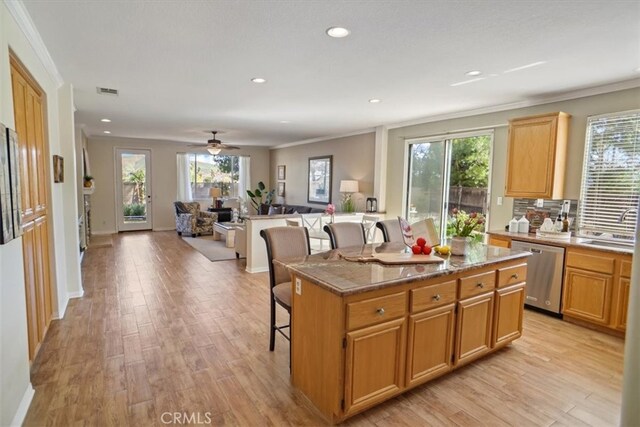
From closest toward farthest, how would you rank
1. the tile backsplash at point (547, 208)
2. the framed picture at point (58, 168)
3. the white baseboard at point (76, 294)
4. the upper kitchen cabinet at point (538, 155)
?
1. the framed picture at point (58, 168)
2. the upper kitchen cabinet at point (538, 155)
3. the tile backsplash at point (547, 208)
4. the white baseboard at point (76, 294)

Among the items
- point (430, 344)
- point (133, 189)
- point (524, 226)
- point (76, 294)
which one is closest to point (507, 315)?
point (430, 344)

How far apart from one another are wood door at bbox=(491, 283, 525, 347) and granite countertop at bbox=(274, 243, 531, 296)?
29 cm

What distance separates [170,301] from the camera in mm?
4160

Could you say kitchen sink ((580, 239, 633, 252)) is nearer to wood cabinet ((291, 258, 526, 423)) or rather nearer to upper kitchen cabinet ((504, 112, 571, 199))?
upper kitchen cabinet ((504, 112, 571, 199))

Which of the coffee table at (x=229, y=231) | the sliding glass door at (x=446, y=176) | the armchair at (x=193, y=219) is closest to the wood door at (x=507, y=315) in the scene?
the sliding glass door at (x=446, y=176)

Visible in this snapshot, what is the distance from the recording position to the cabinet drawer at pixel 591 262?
3.38 meters

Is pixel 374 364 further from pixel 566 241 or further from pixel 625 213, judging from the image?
pixel 625 213

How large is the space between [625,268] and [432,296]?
2296 millimetres

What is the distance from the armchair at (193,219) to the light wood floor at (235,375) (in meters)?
4.70

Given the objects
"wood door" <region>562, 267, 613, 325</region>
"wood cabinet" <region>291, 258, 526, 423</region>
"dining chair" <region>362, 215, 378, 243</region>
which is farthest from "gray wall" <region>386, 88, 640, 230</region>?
"wood cabinet" <region>291, 258, 526, 423</region>

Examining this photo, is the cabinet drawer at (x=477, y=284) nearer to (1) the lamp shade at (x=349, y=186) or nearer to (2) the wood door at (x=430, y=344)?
(2) the wood door at (x=430, y=344)

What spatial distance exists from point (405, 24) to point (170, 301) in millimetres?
3724

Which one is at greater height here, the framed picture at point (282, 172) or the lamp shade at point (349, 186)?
the framed picture at point (282, 172)

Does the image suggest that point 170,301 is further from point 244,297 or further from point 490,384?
point 490,384
